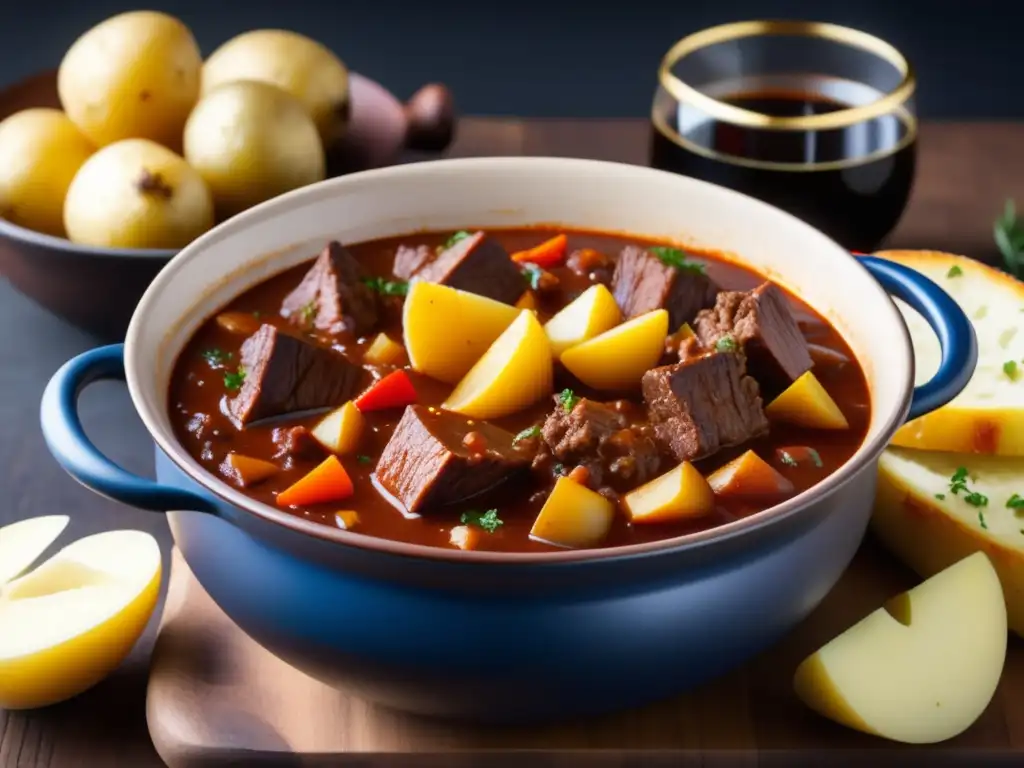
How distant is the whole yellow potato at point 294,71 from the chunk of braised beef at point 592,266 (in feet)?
3.49

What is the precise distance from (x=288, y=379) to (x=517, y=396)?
0.43 metres

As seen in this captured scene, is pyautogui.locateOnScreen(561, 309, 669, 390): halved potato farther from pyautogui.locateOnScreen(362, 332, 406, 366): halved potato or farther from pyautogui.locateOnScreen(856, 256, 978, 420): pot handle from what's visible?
pyautogui.locateOnScreen(856, 256, 978, 420): pot handle

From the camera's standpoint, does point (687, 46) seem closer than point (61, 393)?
No

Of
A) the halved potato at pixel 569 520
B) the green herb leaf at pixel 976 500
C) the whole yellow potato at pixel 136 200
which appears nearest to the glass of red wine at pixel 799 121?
the green herb leaf at pixel 976 500

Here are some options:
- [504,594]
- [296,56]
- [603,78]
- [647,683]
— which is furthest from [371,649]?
[603,78]

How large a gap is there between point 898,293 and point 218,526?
56.0 inches

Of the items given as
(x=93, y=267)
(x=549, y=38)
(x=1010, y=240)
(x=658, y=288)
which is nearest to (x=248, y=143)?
(x=93, y=267)

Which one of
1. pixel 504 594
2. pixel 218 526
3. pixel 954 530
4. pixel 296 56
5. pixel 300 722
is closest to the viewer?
pixel 504 594

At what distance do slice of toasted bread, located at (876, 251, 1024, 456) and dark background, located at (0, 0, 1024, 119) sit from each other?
3148 millimetres

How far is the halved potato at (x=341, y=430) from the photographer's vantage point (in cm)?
281

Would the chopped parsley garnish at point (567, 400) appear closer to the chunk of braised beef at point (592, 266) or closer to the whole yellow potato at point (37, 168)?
the chunk of braised beef at point (592, 266)

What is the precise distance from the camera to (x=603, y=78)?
7.03 meters

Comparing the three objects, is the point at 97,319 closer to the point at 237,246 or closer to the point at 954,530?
the point at 237,246

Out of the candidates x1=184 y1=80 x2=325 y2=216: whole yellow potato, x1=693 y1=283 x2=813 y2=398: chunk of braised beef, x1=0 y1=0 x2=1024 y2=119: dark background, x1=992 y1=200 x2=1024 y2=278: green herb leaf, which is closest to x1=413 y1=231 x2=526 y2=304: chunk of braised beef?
x1=693 y1=283 x2=813 y2=398: chunk of braised beef
